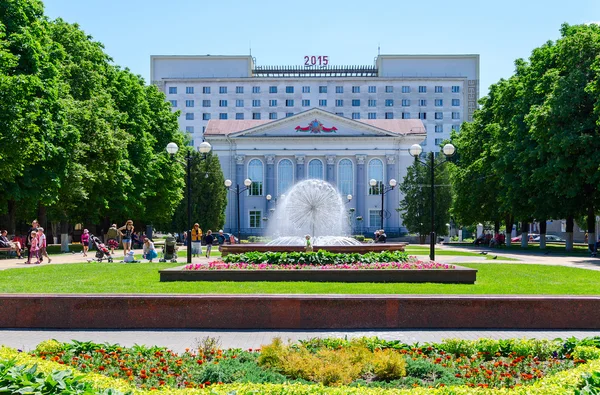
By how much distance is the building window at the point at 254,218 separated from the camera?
268 feet

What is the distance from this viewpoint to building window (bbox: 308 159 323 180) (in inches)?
3243

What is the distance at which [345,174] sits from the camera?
269 feet

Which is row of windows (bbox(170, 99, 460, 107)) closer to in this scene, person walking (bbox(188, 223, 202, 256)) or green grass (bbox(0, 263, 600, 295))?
person walking (bbox(188, 223, 202, 256))

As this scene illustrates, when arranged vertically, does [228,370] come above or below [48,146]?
below

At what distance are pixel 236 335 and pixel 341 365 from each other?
14.0 ft

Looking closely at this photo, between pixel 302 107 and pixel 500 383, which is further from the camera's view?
pixel 302 107

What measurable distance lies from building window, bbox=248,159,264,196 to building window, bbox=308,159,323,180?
579 centimetres

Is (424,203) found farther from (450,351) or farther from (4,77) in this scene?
(450,351)

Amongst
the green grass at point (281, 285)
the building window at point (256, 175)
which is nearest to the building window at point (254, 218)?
the building window at point (256, 175)

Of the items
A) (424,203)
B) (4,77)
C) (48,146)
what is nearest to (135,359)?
(4,77)

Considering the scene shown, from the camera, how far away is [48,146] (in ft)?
96.0

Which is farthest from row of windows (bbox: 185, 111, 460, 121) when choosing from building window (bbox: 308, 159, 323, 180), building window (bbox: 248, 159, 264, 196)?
building window (bbox: 308, 159, 323, 180)

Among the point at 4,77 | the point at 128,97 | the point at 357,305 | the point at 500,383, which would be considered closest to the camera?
the point at 500,383

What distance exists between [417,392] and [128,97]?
134 ft
